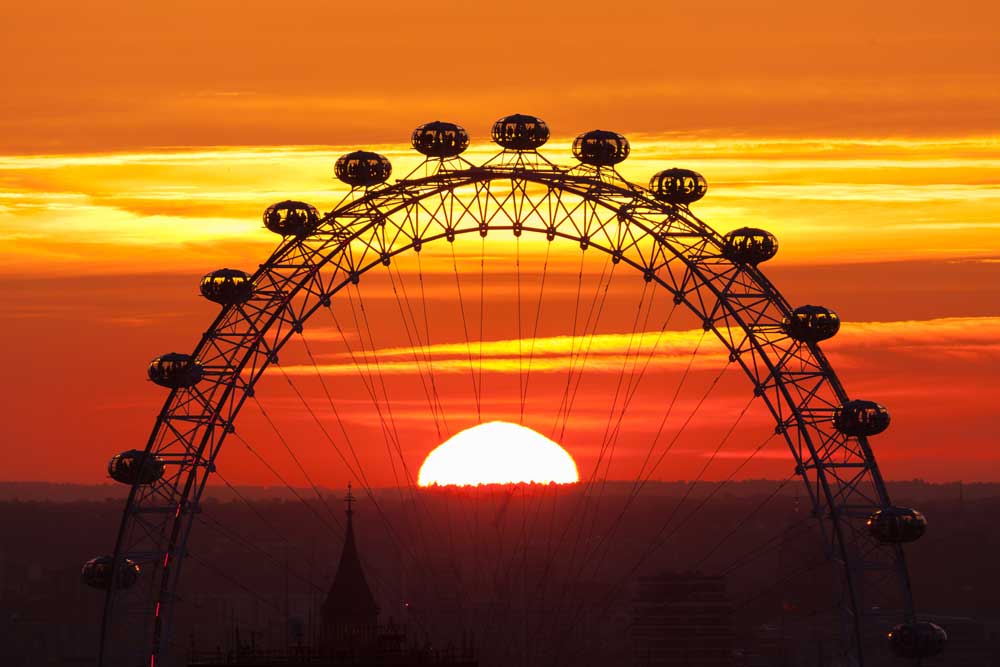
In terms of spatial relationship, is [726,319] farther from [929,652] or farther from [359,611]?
[359,611]

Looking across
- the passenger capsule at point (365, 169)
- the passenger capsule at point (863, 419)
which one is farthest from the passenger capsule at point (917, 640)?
the passenger capsule at point (365, 169)

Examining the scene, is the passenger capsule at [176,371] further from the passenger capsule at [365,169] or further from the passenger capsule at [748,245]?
the passenger capsule at [748,245]

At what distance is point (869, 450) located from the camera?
93625 millimetres

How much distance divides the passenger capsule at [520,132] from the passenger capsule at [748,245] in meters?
8.99

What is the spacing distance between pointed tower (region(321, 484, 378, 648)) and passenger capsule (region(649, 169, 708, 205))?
4581 cm

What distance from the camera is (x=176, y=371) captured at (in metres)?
96.1

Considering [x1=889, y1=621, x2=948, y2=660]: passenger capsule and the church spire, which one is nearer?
[x1=889, y1=621, x2=948, y2=660]: passenger capsule

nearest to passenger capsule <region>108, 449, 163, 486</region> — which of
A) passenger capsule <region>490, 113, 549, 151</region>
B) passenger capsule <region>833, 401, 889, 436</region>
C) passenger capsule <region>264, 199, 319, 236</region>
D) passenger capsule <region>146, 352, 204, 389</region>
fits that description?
passenger capsule <region>146, 352, 204, 389</region>

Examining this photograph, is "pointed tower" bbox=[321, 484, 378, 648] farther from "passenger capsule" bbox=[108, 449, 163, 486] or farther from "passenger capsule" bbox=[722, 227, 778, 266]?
"passenger capsule" bbox=[722, 227, 778, 266]

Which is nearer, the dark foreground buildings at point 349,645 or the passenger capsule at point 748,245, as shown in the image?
the passenger capsule at point 748,245

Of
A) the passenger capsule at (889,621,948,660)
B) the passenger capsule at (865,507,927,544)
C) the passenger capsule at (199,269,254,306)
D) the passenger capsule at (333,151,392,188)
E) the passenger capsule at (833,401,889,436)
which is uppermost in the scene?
the passenger capsule at (333,151,392,188)

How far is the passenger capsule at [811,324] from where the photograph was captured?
303 ft

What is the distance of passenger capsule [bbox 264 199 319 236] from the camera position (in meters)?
94.6

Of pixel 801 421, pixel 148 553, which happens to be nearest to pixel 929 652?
pixel 801 421
